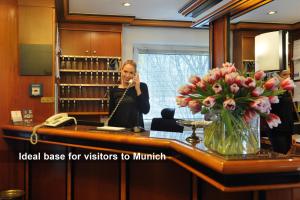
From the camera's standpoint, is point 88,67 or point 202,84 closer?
point 202,84

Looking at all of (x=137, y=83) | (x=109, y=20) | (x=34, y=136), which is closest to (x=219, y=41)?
(x=109, y=20)

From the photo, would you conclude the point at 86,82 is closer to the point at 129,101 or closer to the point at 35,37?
the point at 35,37

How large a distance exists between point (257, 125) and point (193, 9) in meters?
2.94

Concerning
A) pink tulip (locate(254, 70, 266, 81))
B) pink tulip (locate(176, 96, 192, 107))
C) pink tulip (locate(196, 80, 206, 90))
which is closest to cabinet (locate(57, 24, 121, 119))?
pink tulip (locate(176, 96, 192, 107))

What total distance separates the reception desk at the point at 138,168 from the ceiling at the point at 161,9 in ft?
5.70

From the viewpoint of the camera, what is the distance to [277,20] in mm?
3074

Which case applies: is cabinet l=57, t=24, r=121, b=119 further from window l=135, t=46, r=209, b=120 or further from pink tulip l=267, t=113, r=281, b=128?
pink tulip l=267, t=113, r=281, b=128

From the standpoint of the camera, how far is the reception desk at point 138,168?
4.02ft

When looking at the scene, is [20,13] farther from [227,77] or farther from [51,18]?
[227,77]

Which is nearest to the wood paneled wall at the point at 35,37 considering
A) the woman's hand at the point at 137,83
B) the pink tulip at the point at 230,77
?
the woman's hand at the point at 137,83

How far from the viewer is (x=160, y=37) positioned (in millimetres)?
5266

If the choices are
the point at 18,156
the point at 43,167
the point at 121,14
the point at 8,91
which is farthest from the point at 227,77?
the point at 121,14

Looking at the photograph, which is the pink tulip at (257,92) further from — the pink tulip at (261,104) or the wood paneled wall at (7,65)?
the wood paneled wall at (7,65)

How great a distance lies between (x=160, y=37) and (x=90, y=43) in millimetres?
1193
